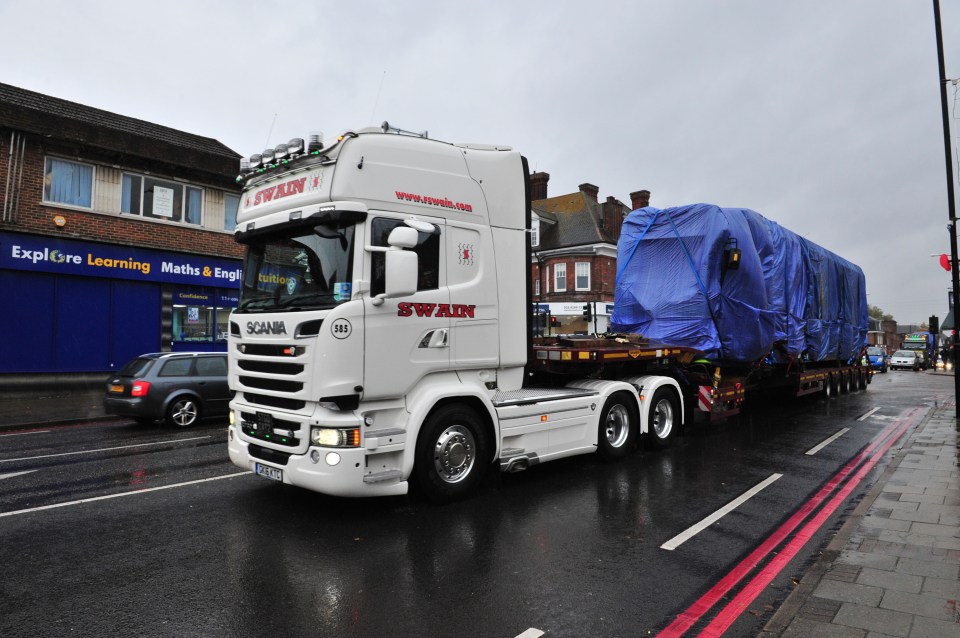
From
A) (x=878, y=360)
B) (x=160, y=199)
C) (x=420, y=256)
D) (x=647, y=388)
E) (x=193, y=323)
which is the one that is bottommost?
(x=878, y=360)

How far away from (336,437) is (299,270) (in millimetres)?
1675

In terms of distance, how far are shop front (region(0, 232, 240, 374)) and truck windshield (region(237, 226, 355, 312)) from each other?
522 inches

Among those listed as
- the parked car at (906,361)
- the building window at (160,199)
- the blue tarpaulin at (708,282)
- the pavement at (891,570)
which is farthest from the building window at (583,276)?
the parked car at (906,361)

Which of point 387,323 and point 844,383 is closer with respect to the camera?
point 387,323

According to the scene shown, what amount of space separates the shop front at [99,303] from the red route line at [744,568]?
17.6m

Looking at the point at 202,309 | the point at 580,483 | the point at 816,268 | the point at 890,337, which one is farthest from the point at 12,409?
the point at 890,337

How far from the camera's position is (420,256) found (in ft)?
18.6

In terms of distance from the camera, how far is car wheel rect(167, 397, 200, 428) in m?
10.9

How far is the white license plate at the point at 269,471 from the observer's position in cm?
533

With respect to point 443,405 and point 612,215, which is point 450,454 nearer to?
point 443,405

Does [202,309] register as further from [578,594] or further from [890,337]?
[890,337]

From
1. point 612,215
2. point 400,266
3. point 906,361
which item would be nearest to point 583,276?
point 612,215

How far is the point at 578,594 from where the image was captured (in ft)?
12.6

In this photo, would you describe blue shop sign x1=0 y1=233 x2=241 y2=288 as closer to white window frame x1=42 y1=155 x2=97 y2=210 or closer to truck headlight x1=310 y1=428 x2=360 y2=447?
white window frame x1=42 y1=155 x2=97 y2=210
